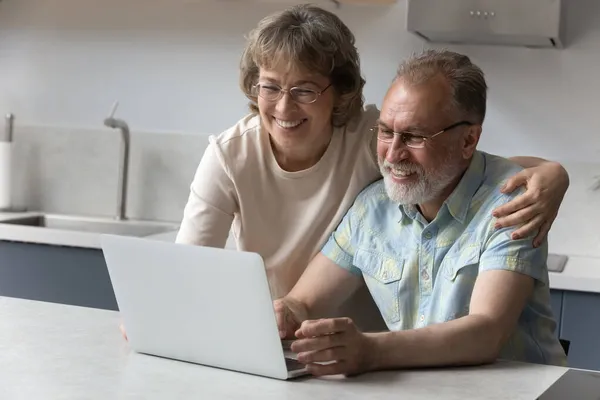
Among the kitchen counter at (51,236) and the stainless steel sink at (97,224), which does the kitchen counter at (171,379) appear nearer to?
→ the kitchen counter at (51,236)

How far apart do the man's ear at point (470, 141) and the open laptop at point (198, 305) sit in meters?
0.63

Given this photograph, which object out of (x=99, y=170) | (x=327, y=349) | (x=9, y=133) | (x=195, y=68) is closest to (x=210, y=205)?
(x=327, y=349)

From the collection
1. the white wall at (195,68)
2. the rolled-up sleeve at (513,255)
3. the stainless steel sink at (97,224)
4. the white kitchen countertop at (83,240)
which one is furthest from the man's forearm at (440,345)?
the stainless steel sink at (97,224)

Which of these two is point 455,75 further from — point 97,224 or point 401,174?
point 97,224

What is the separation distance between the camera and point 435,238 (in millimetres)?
2080

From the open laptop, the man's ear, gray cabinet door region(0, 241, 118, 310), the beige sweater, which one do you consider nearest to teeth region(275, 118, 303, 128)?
the beige sweater

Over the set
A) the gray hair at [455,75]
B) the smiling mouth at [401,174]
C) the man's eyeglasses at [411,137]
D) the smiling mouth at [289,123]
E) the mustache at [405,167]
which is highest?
the gray hair at [455,75]

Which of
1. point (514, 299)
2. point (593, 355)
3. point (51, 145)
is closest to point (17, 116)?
point (51, 145)

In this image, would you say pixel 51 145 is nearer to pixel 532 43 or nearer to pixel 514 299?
pixel 532 43

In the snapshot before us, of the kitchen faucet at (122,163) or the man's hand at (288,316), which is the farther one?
the kitchen faucet at (122,163)

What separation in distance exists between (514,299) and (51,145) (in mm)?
2698

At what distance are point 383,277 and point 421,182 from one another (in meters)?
0.22

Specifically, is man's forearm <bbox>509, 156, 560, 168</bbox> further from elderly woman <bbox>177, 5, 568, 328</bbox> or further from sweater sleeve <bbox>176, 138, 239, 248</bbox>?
sweater sleeve <bbox>176, 138, 239, 248</bbox>

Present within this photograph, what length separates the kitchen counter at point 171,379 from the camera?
1547 millimetres
